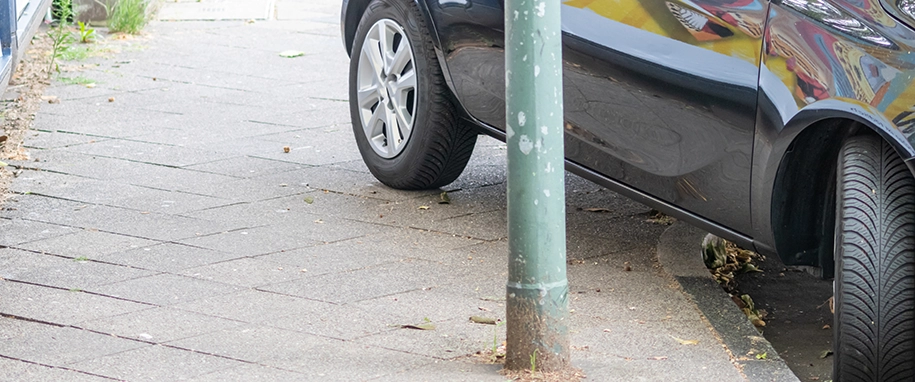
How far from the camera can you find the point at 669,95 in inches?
132

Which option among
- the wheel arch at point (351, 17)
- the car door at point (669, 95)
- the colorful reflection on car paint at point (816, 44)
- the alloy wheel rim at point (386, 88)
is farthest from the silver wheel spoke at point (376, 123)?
the colorful reflection on car paint at point (816, 44)

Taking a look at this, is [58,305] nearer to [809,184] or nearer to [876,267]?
[809,184]

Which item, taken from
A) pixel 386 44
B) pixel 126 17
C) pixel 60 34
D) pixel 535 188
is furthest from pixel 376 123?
pixel 126 17

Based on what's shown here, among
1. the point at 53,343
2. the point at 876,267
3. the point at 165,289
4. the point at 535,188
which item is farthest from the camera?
the point at 165,289

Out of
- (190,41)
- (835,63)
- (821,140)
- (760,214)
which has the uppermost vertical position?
(835,63)

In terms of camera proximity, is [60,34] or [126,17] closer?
[60,34]

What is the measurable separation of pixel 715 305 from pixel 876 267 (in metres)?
0.87

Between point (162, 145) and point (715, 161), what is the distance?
3166mm

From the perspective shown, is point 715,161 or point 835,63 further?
point 715,161

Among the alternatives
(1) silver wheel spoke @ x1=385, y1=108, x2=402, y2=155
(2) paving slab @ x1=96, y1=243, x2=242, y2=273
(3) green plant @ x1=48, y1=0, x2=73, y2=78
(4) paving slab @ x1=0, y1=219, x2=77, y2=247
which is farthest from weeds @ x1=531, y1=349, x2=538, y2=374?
(3) green plant @ x1=48, y1=0, x2=73, y2=78

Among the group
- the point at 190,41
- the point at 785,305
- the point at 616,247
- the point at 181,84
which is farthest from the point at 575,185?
the point at 190,41

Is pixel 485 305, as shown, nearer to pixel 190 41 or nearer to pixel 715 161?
pixel 715 161

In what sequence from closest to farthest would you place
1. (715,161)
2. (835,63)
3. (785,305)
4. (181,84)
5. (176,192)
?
(835,63) < (715,161) < (785,305) < (176,192) < (181,84)

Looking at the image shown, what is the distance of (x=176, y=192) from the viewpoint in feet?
16.3
